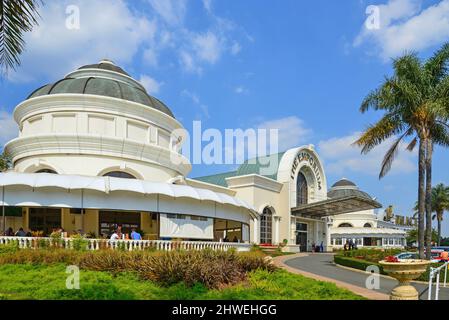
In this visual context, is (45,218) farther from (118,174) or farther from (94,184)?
(94,184)

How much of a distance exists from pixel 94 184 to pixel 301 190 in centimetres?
2907

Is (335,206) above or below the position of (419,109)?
below

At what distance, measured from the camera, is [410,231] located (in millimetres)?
75750

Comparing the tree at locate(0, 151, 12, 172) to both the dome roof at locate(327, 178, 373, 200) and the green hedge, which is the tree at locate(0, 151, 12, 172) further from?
the dome roof at locate(327, 178, 373, 200)

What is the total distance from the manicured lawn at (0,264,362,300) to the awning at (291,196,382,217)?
86.7 feet

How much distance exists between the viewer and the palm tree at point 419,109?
69.5ft

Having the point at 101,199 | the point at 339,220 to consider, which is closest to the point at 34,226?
the point at 101,199

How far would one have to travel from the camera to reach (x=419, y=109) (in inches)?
838

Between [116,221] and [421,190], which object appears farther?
[116,221]

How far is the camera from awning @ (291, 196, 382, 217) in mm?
38562

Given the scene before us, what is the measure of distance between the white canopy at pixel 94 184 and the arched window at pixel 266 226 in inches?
665

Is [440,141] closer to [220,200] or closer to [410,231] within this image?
[220,200]

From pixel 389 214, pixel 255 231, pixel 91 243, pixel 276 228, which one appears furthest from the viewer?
pixel 389 214

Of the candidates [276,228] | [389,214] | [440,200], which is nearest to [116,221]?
[276,228]
